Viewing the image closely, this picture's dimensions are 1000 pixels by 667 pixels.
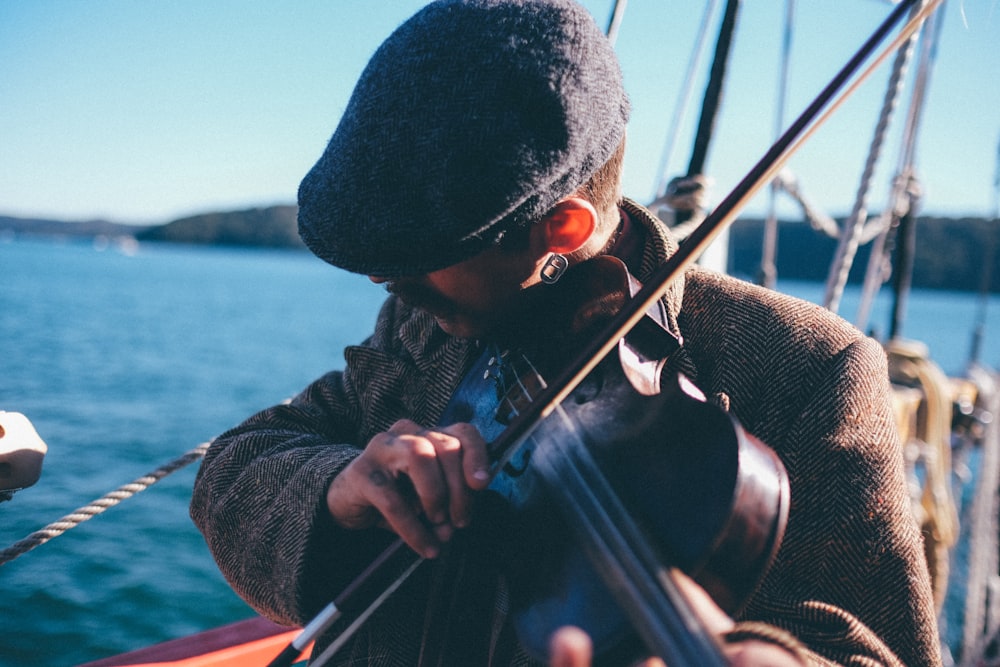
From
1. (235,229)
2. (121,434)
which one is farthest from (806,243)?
(235,229)

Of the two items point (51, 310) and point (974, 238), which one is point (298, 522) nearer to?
point (51, 310)

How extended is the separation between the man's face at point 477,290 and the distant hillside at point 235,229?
93.8m

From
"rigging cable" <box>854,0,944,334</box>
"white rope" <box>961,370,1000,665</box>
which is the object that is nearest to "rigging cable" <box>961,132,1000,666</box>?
"white rope" <box>961,370,1000,665</box>

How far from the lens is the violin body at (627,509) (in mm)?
825

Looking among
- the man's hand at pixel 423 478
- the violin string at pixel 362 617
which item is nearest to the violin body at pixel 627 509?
the man's hand at pixel 423 478

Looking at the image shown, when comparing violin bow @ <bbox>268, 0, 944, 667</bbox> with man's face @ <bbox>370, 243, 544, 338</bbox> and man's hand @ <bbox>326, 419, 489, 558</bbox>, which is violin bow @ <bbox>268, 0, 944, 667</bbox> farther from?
man's face @ <bbox>370, 243, 544, 338</bbox>

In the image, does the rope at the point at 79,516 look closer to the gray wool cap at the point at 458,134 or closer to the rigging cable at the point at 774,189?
the gray wool cap at the point at 458,134

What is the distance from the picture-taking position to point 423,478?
0.99 meters

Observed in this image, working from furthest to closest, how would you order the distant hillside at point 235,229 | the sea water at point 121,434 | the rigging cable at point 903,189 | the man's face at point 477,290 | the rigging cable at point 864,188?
1. the distant hillside at point 235,229
2. the sea water at point 121,434
3. the rigging cable at point 903,189
4. the rigging cable at point 864,188
5. the man's face at point 477,290

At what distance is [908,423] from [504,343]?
137 inches

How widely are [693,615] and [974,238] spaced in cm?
8324

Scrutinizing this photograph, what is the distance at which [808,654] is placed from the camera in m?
0.93

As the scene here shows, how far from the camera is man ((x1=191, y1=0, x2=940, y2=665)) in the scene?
3.36ft

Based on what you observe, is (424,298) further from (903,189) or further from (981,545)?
(981,545)
